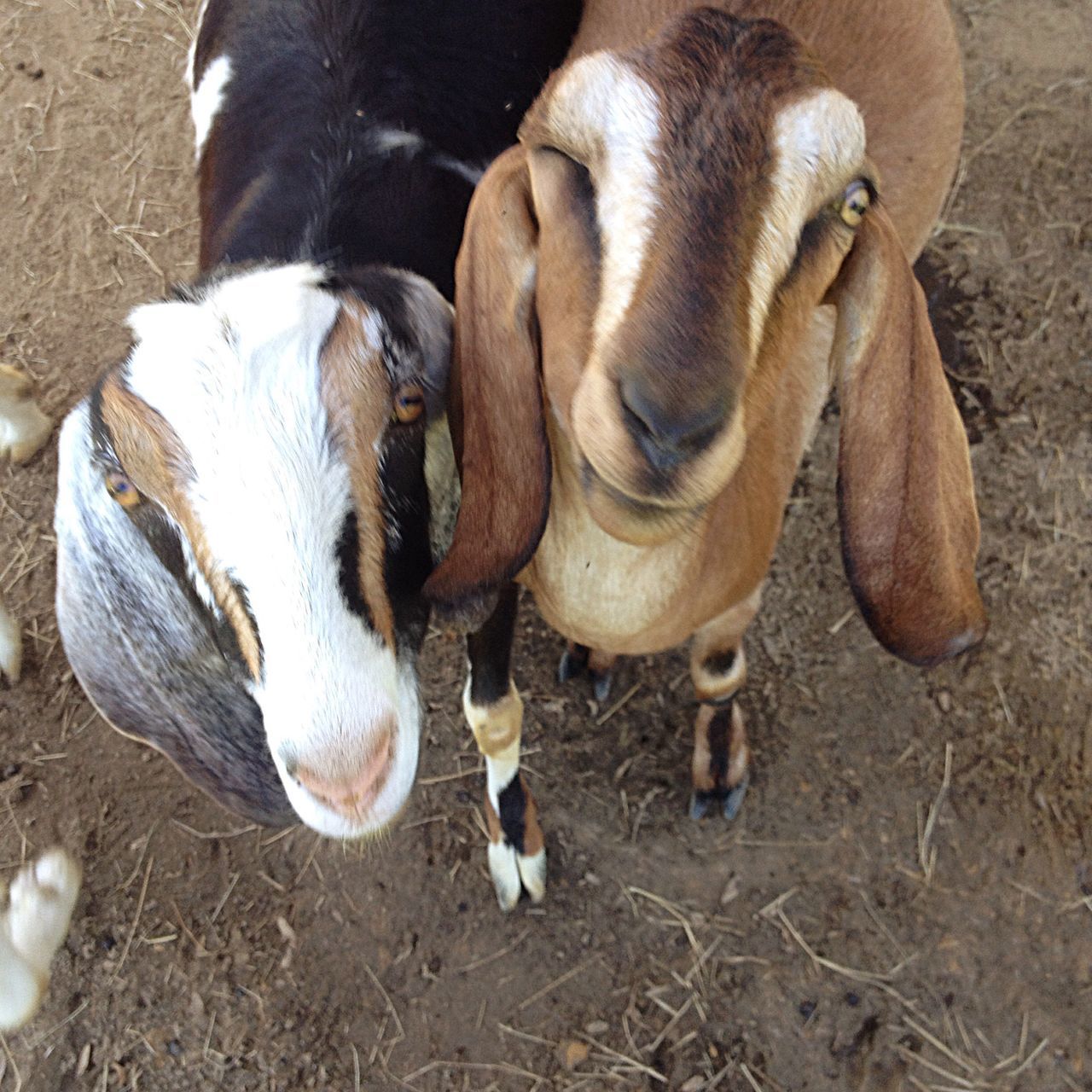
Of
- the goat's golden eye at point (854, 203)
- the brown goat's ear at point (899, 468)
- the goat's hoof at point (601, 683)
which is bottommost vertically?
the goat's hoof at point (601, 683)

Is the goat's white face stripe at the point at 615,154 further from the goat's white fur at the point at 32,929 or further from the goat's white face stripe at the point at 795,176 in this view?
the goat's white fur at the point at 32,929

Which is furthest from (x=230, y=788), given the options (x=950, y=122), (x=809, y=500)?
(x=950, y=122)

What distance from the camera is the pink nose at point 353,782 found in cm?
159

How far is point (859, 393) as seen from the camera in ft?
5.51

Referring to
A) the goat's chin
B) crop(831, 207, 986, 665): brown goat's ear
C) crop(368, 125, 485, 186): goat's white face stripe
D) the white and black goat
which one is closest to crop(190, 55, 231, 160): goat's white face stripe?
the white and black goat

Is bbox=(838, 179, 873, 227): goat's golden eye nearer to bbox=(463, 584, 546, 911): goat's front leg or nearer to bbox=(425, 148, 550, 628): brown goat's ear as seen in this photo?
bbox=(425, 148, 550, 628): brown goat's ear

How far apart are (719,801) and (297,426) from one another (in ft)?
6.34

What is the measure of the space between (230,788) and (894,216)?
2.31m

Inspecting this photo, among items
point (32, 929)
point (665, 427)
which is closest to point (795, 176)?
point (665, 427)

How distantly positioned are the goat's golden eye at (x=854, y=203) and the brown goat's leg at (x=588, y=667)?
1.75 metres

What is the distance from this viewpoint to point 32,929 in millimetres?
2691

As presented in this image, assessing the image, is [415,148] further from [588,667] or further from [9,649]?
[9,649]

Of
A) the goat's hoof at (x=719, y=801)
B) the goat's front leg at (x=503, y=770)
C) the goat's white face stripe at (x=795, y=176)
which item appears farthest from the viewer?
the goat's hoof at (x=719, y=801)

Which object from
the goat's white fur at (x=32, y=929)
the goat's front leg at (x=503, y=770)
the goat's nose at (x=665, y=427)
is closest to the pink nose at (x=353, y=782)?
the goat's nose at (x=665, y=427)
